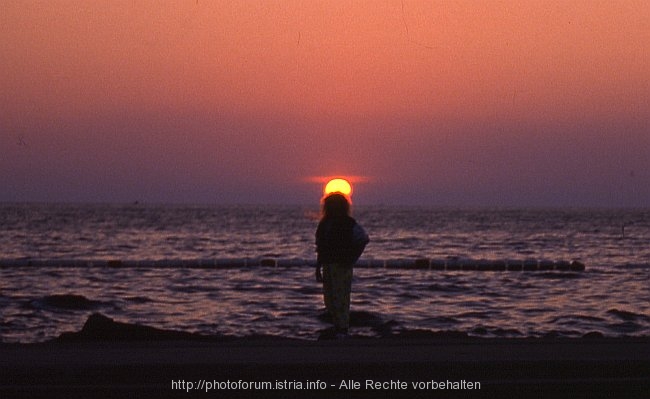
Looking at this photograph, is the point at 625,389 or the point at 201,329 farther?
the point at 201,329

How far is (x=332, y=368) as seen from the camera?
697 cm

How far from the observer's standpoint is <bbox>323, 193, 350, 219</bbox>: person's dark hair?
1062cm

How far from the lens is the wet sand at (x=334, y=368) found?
6227 millimetres

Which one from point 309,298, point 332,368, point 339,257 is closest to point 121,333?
point 339,257

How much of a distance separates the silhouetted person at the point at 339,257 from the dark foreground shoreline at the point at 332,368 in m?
1.94

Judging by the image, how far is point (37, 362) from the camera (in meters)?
7.18

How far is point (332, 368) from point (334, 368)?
0.05ft

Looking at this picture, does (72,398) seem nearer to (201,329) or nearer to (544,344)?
(544,344)

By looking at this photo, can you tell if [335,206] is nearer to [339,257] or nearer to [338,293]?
[339,257]

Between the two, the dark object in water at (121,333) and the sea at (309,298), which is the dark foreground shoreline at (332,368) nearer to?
the dark object in water at (121,333)

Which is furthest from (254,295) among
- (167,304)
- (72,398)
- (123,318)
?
(72,398)

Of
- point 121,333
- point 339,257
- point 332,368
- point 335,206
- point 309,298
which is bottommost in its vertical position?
point 309,298

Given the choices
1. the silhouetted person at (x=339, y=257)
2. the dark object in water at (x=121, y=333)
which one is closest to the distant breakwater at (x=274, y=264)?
the dark object in water at (x=121, y=333)

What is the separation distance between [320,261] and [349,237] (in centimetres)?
42
